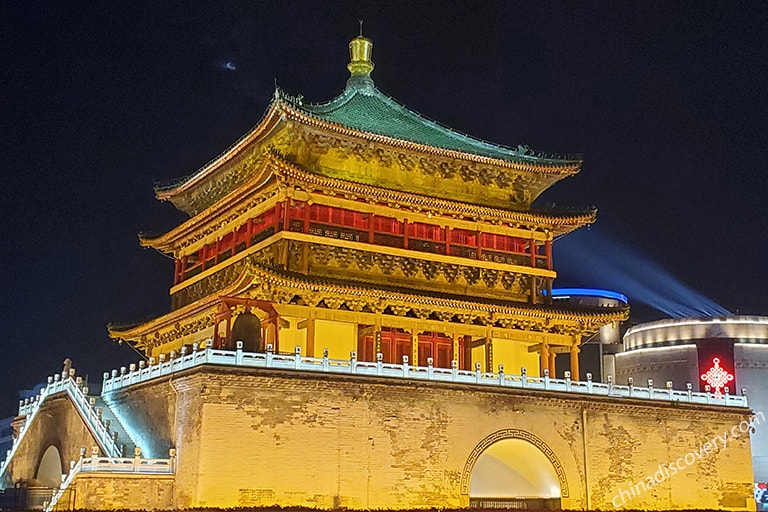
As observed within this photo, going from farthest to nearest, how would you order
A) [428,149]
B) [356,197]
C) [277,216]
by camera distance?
1. [428,149]
2. [356,197]
3. [277,216]

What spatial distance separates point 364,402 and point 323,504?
10.7 feet

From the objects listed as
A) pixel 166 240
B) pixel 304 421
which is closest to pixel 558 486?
pixel 304 421

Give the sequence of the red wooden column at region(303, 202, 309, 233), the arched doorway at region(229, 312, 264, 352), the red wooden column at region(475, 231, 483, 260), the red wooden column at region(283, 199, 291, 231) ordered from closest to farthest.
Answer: the arched doorway at region(229, 312, 264, 352), the red wooden column at region(283, 199, 291, 231), the red wooden column at region(303, 202, 309, 233), the red wooden column at region(475, 231, 483, 260)

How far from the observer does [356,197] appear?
31266mm

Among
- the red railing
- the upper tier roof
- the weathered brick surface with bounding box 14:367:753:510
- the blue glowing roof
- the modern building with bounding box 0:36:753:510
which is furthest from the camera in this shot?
the blue glowing roof

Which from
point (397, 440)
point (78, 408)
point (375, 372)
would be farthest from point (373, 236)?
point (78, 408)

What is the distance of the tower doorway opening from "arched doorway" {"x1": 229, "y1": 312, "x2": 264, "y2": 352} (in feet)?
27.6

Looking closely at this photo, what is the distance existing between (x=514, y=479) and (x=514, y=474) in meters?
0.17

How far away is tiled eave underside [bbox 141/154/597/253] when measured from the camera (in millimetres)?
29641

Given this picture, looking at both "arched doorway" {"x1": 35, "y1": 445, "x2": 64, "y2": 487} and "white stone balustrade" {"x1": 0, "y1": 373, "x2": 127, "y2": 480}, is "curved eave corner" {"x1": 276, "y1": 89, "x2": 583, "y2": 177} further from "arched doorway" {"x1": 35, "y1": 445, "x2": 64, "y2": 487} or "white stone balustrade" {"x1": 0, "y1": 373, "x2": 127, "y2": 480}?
"arched doorway" {"x1": 35, "y1": 445, "x2": 64, "y2": 487}

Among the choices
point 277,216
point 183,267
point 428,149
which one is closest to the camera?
point 277,216

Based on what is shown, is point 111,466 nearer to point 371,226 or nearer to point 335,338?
point 335,338

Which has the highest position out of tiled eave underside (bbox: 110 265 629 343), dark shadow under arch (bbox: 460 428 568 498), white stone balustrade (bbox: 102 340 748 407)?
tiled eave underside (bbox: 110 265 629 343)

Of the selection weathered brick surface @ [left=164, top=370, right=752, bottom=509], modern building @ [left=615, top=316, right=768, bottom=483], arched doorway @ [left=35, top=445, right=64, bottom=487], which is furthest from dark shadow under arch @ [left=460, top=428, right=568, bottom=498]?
modern building @ [left=615, top=316, right=768, bottom=483]
